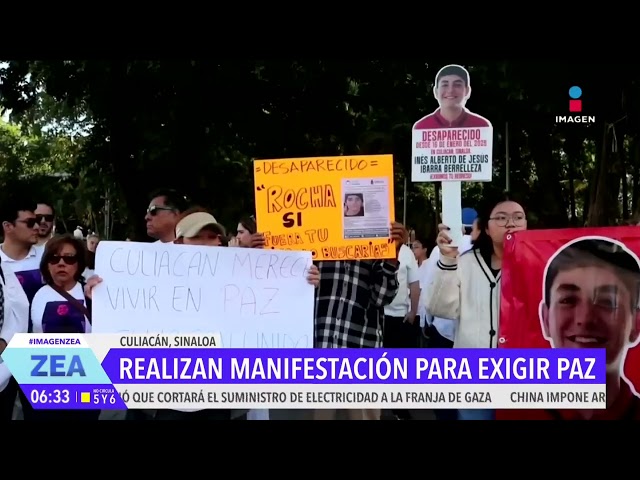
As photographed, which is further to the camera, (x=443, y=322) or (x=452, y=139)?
(x=443, y=322)

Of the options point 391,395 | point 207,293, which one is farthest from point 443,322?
point 207,293

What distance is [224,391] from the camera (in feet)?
13.9

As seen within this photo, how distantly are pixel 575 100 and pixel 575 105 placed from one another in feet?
0.08

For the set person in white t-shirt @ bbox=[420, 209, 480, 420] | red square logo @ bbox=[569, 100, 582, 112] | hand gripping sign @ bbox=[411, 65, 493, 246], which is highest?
red square logo @ bbox=[569, 100, 582, 112]

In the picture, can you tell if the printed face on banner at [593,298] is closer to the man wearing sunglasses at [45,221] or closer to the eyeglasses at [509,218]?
the eyeglasses at [509,218]

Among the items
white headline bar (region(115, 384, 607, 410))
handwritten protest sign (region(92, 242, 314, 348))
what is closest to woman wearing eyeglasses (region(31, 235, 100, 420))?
handwritten protest sign (region(92, 242, 314, 348))

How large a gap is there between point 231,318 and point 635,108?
232 centimetres

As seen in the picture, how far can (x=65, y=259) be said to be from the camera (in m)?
4.27

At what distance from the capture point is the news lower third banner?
4195 millimetres

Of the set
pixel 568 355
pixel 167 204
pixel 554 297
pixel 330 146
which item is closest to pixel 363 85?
pixel 330 146

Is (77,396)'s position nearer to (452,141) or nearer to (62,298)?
(62,298)

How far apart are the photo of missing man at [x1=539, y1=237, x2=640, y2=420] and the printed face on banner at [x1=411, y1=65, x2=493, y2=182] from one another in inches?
24.9

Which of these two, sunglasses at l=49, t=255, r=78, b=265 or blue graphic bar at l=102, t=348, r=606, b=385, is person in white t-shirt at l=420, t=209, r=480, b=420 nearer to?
blue graphic bar at l=102, t=348, r=606, b=385

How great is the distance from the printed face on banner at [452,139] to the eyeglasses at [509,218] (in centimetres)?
21
